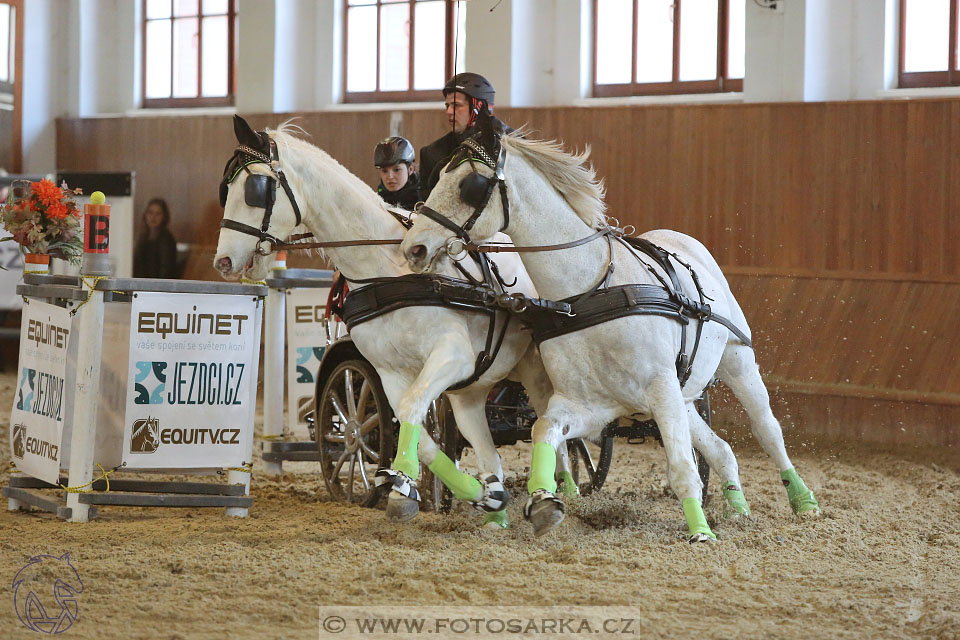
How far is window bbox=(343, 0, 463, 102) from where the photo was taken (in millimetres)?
10562

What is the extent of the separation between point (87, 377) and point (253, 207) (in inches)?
45.8

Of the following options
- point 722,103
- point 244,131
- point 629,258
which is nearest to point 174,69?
point 722,103

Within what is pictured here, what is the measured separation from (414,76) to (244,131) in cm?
648

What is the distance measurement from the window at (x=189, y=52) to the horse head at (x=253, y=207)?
7.59 meters

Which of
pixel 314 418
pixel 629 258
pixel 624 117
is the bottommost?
pixel 314 418

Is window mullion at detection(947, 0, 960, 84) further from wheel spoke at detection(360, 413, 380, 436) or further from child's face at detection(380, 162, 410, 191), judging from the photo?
wheel spoke at detection(360, 413, 380, 436)

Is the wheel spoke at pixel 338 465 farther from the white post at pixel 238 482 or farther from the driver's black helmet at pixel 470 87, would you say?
the driver's black helmet at pixel 470 87

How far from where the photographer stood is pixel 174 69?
12102mm

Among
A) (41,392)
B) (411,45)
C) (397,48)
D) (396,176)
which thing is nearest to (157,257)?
(397,48)

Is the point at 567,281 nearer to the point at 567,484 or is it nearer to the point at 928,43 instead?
the point at 567,484

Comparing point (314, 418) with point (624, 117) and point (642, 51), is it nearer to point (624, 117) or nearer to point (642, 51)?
point (624, 117)

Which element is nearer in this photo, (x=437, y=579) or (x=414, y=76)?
(x=437, y=579)

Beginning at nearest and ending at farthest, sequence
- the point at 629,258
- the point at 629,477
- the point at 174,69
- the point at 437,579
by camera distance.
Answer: the point at 437,579 < the point at 629,258 < the point at 629,477 < the point at 174,69

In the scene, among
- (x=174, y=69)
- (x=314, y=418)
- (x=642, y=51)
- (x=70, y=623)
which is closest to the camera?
(x=70, y=623)
